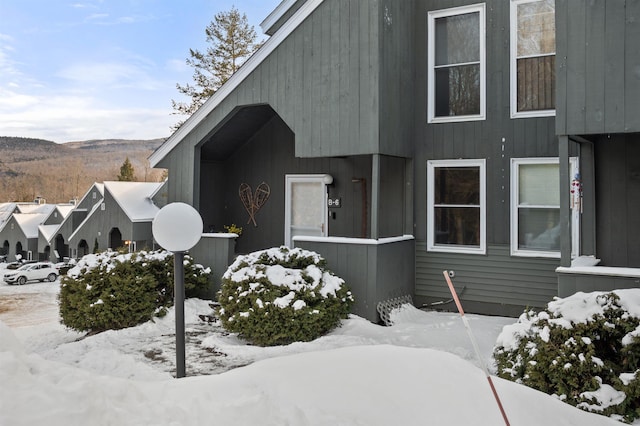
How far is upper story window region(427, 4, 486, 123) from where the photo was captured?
29.1 feet

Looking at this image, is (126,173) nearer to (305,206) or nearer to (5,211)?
(5,211)

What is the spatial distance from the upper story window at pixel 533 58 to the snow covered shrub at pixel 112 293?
6879 mm

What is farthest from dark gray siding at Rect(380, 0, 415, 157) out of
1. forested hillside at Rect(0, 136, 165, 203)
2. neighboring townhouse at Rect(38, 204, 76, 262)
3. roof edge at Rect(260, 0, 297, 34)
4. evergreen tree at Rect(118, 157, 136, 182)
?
evergreen tree at Rect(118, 157, 136, 182)

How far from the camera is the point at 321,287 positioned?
7105 millimetres

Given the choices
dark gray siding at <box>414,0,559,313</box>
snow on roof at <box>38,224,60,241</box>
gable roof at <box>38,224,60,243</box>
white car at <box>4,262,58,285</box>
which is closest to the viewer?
dark gray siding at <box>414,0,559,313</box>

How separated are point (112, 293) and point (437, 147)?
6195mm

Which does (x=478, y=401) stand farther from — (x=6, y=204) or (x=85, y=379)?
(x=6, y=204)

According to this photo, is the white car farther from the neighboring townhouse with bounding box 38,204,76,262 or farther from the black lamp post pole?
the black lamp post pole

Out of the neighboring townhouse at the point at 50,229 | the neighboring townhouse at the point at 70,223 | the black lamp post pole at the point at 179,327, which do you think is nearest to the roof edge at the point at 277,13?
the black lamp post pole at the point at 179,327

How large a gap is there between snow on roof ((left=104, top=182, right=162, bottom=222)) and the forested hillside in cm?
1469

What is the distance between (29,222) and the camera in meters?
31.4

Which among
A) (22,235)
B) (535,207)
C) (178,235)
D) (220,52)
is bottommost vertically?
(22,235)

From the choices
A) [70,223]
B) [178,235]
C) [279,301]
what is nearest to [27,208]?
[70,223]

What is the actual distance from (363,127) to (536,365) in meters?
4.85
